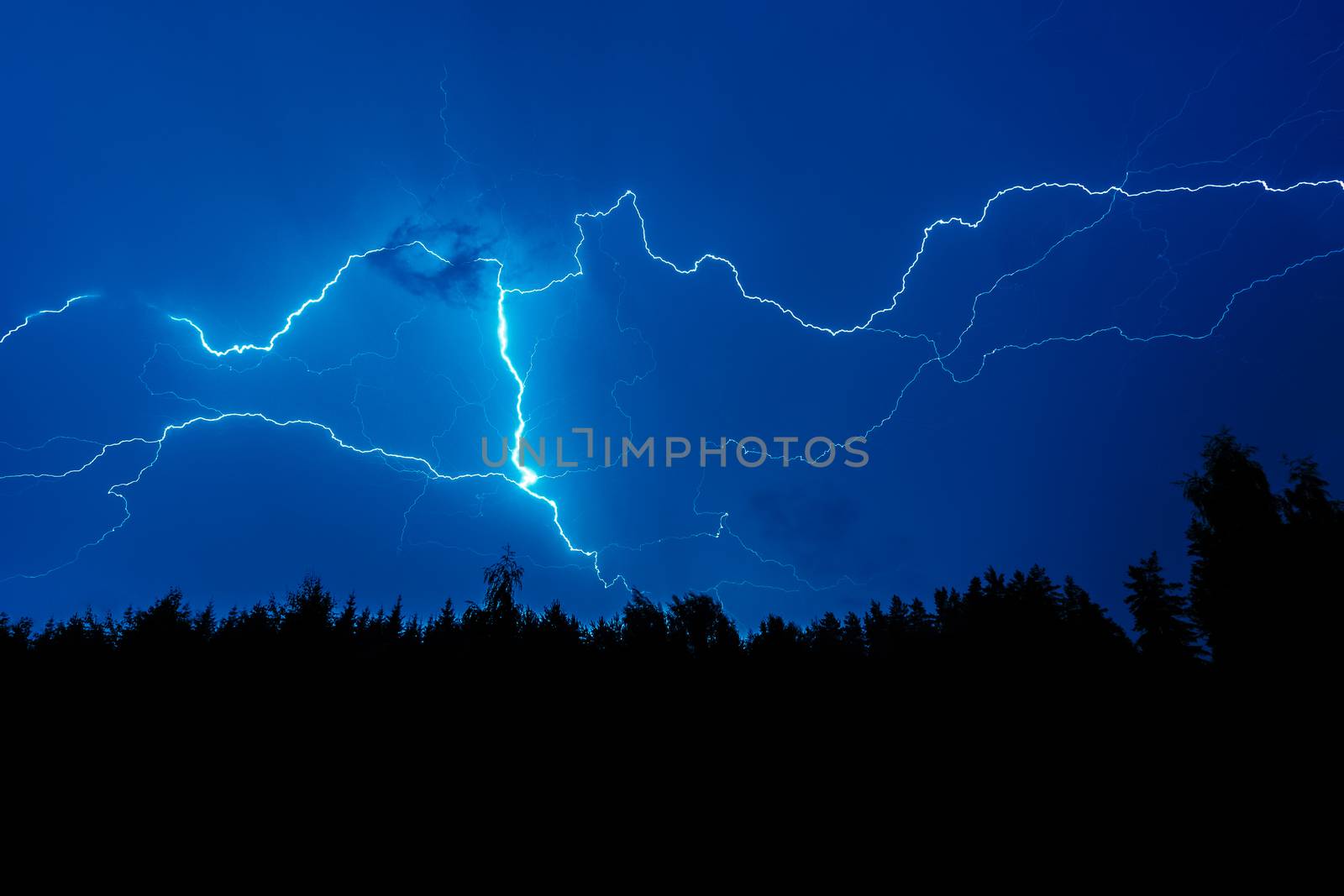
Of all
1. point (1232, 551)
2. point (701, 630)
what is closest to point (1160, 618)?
point (1232, 551)

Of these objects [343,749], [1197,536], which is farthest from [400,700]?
[1197,536]

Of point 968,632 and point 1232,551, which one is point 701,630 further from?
point 1232,551

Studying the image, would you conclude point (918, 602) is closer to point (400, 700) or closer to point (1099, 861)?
point (1099, 861)

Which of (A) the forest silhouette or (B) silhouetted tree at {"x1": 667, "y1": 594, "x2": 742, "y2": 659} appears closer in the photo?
(A) the forest silhouette

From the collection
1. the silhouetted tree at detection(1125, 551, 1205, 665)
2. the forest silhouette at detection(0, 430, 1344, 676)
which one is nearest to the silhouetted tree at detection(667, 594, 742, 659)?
the forest silhouette at detection(0, 430, 1344, 676)

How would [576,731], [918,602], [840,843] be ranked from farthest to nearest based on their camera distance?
1. [918,602]
2. [576,731]
3. [840,843]

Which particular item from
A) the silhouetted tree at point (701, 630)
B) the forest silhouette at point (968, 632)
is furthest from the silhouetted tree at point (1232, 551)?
the silhouetted tree at point (701, 630)

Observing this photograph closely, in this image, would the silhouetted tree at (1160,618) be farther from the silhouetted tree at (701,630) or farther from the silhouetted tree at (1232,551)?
the silhouetted tree at (701,630)

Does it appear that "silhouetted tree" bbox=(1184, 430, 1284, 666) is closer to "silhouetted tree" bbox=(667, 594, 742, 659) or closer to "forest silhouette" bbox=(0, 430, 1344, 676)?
"forest silhouette" bbox=(0, 430, 1344, 676)
